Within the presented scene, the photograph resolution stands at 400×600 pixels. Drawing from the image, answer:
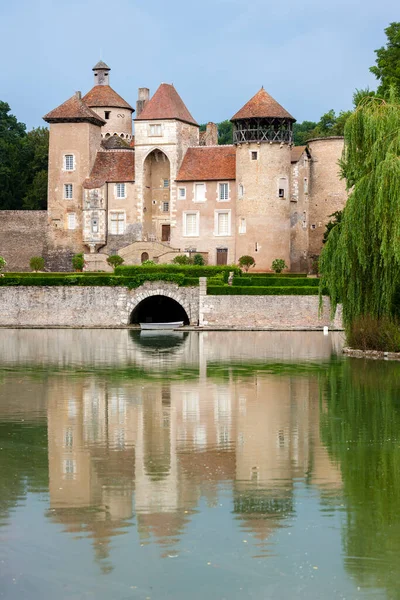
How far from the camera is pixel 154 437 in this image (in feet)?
61.4

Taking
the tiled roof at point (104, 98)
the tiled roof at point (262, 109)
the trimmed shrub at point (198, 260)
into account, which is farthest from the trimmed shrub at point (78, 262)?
the tiled roof at point (104, 98)

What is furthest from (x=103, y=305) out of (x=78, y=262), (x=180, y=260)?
(x=78, y=262)

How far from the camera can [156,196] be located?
64.6m

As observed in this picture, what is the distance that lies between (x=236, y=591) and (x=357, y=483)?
4560mm

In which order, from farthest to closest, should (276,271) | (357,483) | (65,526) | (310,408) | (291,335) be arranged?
1. (276,271)
2. (291,335)
3. (310,408)
4. (357,483)
5. (65,526)

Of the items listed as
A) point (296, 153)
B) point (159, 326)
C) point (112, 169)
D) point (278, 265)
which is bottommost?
point (159, 326)

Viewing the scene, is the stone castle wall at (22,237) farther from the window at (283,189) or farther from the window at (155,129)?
the window at (283,189)

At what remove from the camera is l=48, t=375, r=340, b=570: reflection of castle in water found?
13.6 metres

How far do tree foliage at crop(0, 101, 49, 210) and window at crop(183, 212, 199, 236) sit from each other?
1462 cm

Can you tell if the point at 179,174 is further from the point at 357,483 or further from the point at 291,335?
the point at 357,483

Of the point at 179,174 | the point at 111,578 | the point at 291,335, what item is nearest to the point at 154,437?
the point at 111,578

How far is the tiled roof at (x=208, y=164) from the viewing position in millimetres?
61812

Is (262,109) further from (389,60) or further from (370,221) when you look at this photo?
(370,221)

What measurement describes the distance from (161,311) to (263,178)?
30.7 feet
